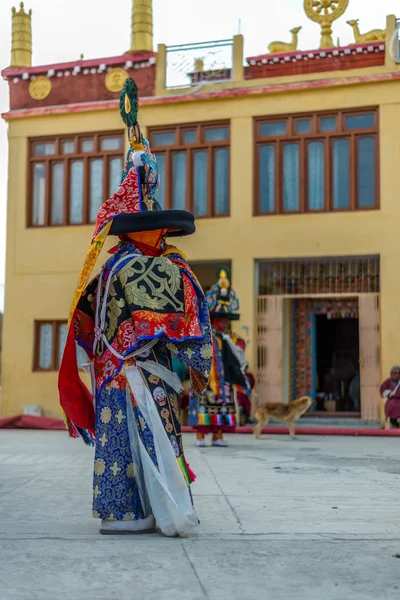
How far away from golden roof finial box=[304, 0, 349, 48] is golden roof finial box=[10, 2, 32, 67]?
6084mm

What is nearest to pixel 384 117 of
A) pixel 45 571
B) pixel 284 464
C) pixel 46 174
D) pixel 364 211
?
pixel 364 211

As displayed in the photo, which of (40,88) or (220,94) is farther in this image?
(40,88)

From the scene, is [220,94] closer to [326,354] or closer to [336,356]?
[326,354]

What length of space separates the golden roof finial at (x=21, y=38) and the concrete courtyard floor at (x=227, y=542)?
44.0ft

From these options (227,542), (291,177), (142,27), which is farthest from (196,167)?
(227,542)

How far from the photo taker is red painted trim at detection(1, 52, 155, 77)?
1914 cm

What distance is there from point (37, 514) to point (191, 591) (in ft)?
7.50

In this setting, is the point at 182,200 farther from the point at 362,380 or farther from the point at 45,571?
the point at 45,571

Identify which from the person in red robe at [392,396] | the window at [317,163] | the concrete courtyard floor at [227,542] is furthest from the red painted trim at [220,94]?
the concrete courtyard floor at [227,542]

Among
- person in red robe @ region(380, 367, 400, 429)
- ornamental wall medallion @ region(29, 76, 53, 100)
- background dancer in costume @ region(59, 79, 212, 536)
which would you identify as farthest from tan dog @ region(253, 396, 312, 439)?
ornamental wall medallion @ region(29, 76, 53, 100)

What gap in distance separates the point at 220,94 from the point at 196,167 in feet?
4.90

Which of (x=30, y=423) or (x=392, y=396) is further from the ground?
(x=392, y=396)

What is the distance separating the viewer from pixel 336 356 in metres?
21.0

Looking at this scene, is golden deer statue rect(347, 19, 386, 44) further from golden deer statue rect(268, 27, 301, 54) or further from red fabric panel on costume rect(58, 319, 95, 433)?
red fabric panel on costume rect(58, 319, 95, 433)
